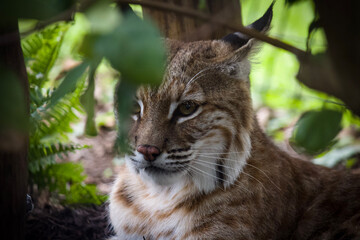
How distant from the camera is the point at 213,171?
321 centimetres

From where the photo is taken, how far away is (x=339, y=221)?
3.37 m

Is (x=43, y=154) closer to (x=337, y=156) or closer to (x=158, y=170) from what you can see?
(x=158, y=170)

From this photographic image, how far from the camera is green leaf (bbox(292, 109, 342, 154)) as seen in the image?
4.71 feet

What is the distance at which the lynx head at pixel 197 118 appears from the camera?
9.61 feet

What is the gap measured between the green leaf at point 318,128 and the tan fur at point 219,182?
148cm

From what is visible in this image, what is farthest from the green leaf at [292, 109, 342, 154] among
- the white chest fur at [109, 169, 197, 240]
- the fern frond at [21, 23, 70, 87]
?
the fern frond at [21, 23, 70, 87]

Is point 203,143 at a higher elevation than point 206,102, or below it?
below

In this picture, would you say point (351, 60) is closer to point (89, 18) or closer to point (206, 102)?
point (89, 18)

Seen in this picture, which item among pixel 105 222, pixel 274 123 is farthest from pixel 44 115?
pixel 274 123

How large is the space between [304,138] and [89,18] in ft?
2.86

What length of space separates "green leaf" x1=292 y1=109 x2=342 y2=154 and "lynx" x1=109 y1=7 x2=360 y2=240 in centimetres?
147

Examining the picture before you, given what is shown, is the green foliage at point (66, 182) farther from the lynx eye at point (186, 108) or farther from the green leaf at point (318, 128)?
the green leaf at point (318, 128)

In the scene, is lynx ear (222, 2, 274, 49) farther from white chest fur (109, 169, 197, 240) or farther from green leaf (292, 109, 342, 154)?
green leaf (292, 109, 342, 154)

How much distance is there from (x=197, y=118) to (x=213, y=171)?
44cm
